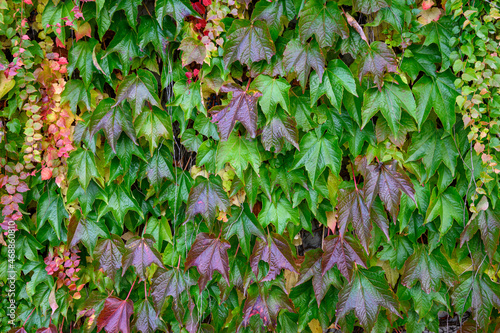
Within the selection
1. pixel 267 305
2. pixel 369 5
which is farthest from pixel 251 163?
pixel 369 5

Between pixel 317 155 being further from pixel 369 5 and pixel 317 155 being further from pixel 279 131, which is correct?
pixel 369 5

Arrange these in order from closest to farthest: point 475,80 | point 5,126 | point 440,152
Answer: point 475,80
point 440,152
point 5,126

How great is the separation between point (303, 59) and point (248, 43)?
0.23 metres

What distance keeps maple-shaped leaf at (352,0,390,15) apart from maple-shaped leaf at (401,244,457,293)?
104 centimetres

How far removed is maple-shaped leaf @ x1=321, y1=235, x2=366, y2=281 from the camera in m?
1.39

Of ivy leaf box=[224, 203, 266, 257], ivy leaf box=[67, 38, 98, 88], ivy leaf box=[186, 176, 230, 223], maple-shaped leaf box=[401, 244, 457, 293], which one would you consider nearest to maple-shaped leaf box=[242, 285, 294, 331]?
ivy leaf box=[224, 203, 266, 257]

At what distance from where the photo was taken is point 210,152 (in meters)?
1.46

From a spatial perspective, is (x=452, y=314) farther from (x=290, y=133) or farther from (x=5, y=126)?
(x=5, y=126)

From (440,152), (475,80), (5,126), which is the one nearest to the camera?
(475,80)

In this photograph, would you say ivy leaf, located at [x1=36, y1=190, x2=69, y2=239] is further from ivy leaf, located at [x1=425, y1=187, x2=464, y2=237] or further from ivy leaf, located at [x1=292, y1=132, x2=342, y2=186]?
ivy leaf, located at [x1=425, y1=187, x2=464, y2=237]

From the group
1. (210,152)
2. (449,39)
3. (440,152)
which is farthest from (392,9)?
(210,152)

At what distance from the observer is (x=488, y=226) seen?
4.58 feet

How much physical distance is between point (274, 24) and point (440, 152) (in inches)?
34.8

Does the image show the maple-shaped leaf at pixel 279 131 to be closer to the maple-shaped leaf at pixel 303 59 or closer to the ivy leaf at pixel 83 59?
the maple-shaped leaf at pixel 303 59
